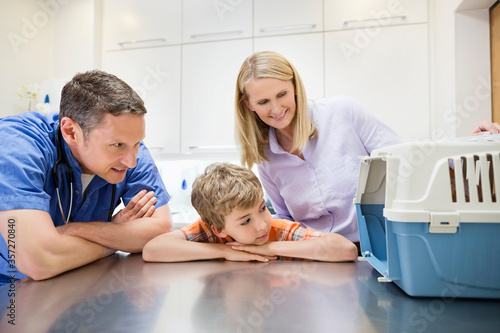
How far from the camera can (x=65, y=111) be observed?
104 cm

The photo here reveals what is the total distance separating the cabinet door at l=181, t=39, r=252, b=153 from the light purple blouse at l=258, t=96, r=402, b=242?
145 centimetres

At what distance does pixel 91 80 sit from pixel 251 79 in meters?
0.53

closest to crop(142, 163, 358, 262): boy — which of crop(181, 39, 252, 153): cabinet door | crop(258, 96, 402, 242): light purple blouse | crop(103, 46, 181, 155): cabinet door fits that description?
crop(258, 96, 402, 242): light purple blouse

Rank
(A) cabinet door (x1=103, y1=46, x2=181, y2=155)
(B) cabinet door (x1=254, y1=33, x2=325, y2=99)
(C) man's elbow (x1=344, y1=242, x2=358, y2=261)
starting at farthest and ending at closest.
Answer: (A) cabinet door (x1=103, y1=46, x2=181, y2=155)
(B) cabinet door (x1=254, y1=33, x2=325, y2=99)
(C) man's elbow (x1=344, y1=242, x2=358, y2=261)

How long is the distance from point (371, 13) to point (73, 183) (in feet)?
7.45

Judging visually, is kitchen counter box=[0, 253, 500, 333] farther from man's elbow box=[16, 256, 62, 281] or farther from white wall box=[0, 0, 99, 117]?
white wall box=[0, 0, 99, 117]

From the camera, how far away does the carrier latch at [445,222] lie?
0.58 m

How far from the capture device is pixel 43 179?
962mm

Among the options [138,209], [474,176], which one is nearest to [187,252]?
[138,209]

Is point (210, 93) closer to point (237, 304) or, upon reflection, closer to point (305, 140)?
point (305, 140)

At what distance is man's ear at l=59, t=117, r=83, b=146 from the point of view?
3.33 ft

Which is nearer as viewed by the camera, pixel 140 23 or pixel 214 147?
pixel 214 147

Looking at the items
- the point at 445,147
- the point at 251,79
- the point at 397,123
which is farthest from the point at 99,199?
the point at 397,123

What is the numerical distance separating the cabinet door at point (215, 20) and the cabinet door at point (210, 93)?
61 mm
